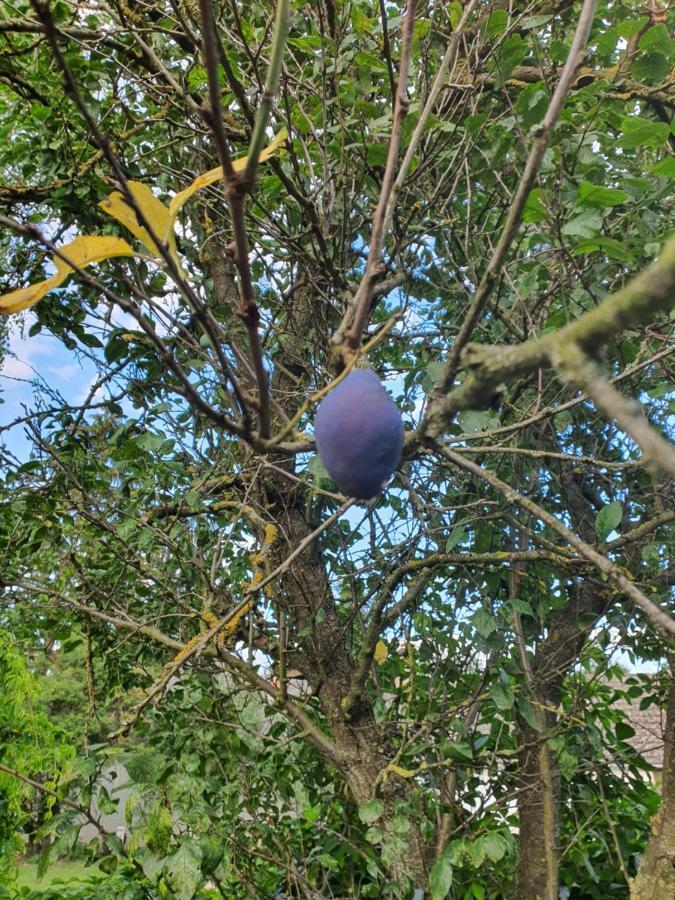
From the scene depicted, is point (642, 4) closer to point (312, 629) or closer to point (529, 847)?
point (312, 629)

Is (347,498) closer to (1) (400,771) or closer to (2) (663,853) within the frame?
(1) (400,771)

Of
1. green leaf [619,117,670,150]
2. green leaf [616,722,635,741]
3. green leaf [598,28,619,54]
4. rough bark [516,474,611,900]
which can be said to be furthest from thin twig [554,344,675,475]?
green leaf [616,722,635,741]

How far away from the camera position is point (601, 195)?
Result: 1368mm

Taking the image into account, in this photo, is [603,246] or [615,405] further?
[603,246]

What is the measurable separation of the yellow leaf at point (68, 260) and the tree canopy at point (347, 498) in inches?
29.5

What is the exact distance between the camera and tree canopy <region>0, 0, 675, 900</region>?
181cm

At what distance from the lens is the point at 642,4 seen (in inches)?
75.6

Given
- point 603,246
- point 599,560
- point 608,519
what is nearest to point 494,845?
point 608,519

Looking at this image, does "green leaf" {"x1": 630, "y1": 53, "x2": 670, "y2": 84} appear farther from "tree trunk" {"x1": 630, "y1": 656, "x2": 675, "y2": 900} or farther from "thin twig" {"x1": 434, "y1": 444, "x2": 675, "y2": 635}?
"tree trunk" {"x1": 630, "y1": 656, "x2": 675, "y2": 900}

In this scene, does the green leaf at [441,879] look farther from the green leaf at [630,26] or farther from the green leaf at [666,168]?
the green leaf at [630,26]

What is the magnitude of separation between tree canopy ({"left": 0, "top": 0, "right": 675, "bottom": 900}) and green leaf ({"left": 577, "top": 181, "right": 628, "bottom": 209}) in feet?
0.05

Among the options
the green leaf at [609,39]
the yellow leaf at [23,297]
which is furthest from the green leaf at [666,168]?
the yellow leaf at [23,297]

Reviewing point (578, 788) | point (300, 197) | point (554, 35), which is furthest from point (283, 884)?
point (554, 35)

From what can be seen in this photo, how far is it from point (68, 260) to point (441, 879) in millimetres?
1692
